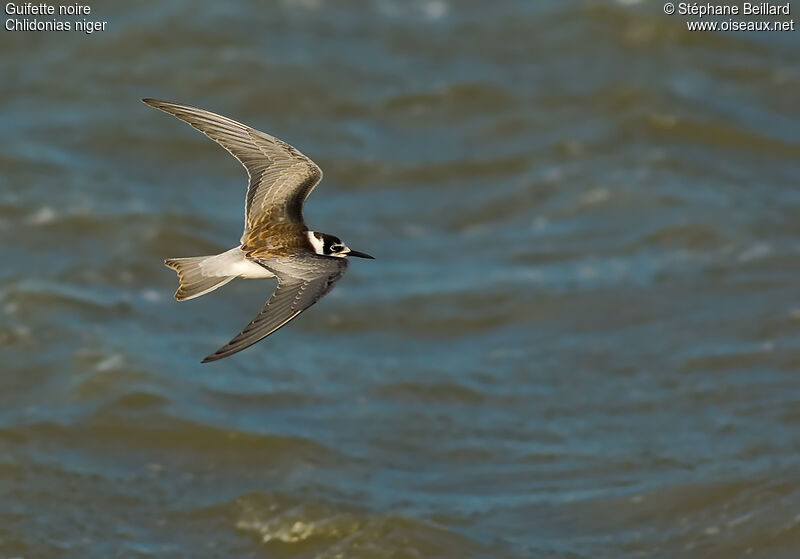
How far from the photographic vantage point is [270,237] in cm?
712

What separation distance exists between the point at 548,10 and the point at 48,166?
668 cm

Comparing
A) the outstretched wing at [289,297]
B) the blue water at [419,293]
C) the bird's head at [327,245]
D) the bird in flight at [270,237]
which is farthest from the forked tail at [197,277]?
the blue water at [419,293]

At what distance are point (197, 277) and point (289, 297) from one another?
80 cm

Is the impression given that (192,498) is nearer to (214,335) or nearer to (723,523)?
(214,335)

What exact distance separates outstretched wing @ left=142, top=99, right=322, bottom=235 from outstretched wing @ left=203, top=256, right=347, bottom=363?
70 cm

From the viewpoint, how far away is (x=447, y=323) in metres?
11.6

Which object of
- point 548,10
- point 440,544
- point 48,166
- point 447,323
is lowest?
point 440,544

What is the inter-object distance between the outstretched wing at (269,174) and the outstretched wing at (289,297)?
700mm

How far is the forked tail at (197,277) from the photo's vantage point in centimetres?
669

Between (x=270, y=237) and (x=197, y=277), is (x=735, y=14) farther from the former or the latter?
(x=197, y=277)

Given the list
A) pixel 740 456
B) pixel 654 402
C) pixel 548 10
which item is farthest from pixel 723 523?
pixel 548 10

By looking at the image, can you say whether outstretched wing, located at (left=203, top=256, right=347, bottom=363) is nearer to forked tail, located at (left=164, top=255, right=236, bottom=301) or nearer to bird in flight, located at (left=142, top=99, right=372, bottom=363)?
bird in flight, located at (left=142, top=99, right=372, bottom=363)

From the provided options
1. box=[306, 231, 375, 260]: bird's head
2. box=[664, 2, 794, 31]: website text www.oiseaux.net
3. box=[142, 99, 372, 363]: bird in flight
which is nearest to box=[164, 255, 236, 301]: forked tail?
box=[142, 99, 372, 363]: bird in flight

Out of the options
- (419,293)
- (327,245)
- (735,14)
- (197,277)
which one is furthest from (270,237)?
(735,14)
